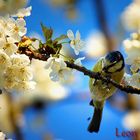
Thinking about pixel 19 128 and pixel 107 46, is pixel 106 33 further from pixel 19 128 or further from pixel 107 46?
pixel 19 128

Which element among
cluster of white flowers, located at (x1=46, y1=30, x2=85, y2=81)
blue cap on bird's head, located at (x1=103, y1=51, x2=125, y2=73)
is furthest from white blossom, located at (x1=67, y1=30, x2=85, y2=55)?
blue cap on bird's head, located at (x1=103, y1=51, x2=125, y2=73)

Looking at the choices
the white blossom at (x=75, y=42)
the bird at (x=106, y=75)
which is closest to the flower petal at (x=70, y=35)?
the white blossom at (x=75, y=42)

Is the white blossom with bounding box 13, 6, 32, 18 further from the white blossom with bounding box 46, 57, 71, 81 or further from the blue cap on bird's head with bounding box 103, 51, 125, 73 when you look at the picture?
the blue cap on bird's head with bounding box 103, 51, 125, 73

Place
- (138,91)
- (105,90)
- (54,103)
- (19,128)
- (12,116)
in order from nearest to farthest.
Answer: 1. (138,91)
2. (105,90)
3. (19,128)
4. (12,116)
5. (54,103)

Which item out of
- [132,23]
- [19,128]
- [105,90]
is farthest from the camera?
[132,23]

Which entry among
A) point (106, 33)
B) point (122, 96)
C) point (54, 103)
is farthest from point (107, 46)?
point (54, 103)

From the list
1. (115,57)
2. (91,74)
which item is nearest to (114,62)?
(115,57)
